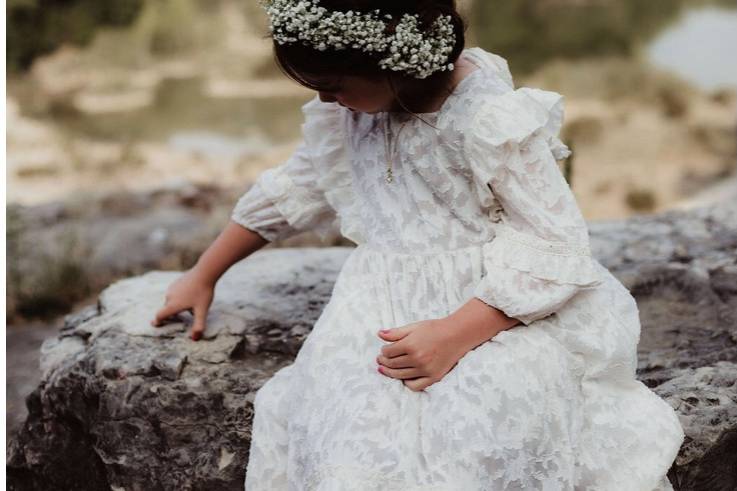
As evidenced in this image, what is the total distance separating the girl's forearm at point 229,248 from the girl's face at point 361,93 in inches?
22.5

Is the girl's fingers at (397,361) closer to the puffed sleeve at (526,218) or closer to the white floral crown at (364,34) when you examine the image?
the puffed sleeve at (526,218)

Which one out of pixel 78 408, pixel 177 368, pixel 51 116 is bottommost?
pixel 51 116

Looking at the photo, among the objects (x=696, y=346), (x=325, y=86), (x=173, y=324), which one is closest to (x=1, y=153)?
(x=173, y=324)

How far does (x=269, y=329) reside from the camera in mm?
2551

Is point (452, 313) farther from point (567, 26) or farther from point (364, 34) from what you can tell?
point (567, 26)

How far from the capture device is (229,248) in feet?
7.89

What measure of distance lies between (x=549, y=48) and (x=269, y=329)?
7786 mm

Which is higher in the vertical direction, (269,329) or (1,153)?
(1,153)

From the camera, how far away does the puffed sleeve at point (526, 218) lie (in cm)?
180

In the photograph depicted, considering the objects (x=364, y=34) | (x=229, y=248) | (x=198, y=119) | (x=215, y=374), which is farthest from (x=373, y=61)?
(x=198, y=119)

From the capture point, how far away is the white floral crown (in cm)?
177

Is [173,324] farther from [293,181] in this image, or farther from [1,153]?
[1,153]

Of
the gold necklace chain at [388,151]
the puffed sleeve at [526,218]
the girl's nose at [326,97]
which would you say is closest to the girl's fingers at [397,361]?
the puffed sleeve at [526,218]

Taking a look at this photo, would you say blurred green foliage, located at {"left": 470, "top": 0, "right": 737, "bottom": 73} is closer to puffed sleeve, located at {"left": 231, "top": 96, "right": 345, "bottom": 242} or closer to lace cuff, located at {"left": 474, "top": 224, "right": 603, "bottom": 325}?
puffed sleeve, located at {"left": 231, "top": 96, "right": 345, "bottom": 242}
